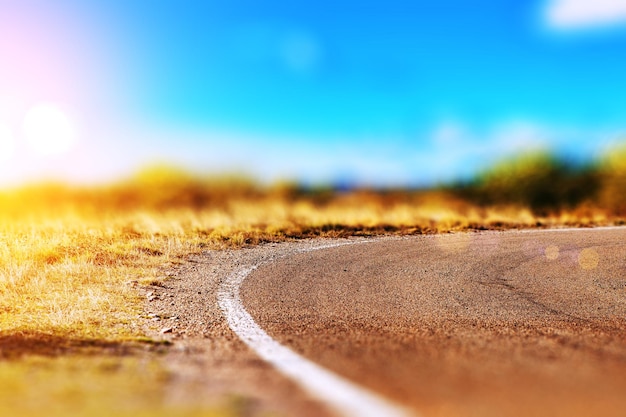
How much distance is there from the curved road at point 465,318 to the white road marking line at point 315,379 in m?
0.12

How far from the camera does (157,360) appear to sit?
194 inches

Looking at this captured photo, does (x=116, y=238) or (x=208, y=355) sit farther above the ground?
(x=116, y=238)

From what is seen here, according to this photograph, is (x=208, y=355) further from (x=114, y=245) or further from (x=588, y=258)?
(x=588, y=258)

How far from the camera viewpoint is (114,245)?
11.8m

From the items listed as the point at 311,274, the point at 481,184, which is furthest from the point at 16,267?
the point at 481,184

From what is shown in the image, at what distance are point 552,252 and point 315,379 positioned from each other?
954cm

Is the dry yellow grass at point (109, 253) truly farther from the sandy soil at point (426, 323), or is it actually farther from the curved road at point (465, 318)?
the curved road at point (465, 318)

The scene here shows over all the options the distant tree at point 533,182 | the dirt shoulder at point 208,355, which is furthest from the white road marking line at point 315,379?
the distant tree at point 533,182

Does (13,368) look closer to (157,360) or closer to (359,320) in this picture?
(157,360)

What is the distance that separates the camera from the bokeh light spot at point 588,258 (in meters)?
11.1

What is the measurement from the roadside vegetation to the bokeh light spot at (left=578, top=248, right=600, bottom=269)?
4.44 meters

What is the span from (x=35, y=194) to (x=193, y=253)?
26.8 ft

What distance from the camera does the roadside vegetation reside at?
4258mm

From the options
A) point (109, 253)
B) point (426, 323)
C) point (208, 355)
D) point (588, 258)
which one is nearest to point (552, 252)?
point (588, 258)
